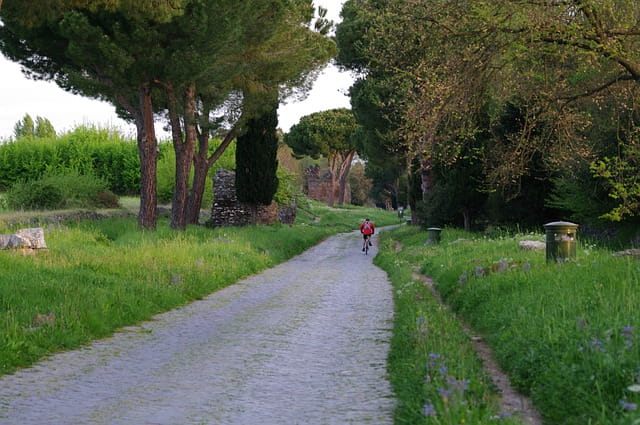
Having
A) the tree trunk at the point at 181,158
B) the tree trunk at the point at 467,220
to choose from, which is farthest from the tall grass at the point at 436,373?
the tree trunk at the point at 467,220

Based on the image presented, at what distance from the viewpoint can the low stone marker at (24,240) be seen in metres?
15.8

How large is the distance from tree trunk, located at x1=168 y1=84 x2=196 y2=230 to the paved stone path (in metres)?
13.3

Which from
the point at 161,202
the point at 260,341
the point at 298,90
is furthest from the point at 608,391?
the point at 161,202

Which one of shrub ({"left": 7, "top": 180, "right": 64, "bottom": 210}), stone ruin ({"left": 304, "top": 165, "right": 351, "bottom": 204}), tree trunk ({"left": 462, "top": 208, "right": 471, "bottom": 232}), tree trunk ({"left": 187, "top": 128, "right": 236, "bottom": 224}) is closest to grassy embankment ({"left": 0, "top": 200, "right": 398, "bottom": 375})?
shrub ({"left": 7, "top": 180, "right": 64, "bottom": 210})

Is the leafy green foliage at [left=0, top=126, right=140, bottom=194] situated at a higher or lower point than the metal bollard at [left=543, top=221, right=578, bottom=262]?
higher

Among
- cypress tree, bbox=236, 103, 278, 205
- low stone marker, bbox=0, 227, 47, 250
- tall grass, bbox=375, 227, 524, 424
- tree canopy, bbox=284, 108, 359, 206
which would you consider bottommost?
tall grass, bbox=375, 227, 524, 424

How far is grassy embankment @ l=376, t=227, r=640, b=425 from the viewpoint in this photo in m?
5.58

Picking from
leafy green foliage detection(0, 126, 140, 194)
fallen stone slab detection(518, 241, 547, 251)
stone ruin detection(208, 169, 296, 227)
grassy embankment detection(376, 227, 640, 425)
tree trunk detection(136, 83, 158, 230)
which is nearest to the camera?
grassy embankment detection(376, 227, 640, 425)

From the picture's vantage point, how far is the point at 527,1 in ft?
40.2

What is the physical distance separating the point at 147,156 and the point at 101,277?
1034 cm

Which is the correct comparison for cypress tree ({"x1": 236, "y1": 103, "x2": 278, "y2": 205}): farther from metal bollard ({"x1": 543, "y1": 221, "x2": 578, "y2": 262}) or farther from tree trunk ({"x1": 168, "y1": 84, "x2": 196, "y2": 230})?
metal bollard ({"x1": 543, "y1": 221, "x2": 578, "y2": 262})

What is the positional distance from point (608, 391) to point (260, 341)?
5469 mm

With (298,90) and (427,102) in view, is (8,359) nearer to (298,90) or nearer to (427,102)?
(427,102)

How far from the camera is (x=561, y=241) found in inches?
525
